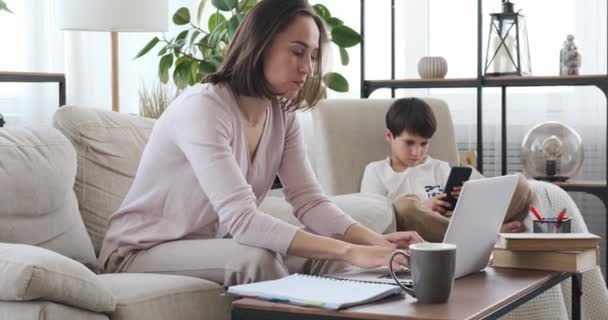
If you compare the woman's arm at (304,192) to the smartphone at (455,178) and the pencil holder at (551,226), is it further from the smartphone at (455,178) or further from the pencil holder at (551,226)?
the smartphone at (455,178)

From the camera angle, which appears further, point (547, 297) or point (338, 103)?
point (338, 103)

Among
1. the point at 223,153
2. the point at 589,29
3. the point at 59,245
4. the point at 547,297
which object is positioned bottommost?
the point at 547,297

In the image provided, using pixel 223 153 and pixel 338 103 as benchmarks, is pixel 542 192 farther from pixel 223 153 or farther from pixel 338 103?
pixel 223 153

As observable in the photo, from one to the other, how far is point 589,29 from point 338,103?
1.32 meters

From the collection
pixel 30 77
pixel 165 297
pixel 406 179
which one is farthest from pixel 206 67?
pixel 165 297

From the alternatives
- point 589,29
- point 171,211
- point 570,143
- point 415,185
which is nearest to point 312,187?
point 171,211

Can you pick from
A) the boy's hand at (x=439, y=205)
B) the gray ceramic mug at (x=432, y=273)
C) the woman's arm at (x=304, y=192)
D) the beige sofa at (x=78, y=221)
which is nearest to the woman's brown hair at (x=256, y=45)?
the woman's arm at (x=304, y=192)

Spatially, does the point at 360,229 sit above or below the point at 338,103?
below

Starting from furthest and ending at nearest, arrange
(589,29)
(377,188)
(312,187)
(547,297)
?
(589,29) < (377,188) < (547,297) < (312,187)

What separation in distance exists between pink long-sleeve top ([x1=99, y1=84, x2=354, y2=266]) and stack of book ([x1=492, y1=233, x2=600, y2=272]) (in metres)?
0.39

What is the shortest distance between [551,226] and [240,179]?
720mm

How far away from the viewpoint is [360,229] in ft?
6.89

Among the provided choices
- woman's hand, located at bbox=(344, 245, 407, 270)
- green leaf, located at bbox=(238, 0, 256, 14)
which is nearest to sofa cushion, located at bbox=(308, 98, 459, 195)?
green leaf, located at bbox=(238, 0, 256, 14)

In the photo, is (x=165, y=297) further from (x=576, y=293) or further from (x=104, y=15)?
(x=104, y=15)
